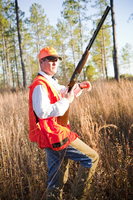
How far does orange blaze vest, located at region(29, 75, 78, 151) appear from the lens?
1.31 metres

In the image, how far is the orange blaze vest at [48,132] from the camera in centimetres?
131

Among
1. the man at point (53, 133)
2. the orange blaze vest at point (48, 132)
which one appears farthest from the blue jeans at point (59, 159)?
the orange blaze vest at point (48, 132)

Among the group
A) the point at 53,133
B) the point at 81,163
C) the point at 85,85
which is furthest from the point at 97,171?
the point at 85,85

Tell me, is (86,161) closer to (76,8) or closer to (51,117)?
(51,117)

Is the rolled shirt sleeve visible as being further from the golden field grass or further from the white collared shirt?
the golden field grass

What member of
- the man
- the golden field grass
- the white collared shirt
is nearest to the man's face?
the man

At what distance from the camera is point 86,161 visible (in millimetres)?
1393

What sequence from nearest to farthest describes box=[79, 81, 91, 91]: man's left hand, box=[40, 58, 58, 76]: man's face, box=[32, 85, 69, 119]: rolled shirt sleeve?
box=[32, 85, 69, 119]: rolled shirt sleeve, box=[40, 58, 58, 76]: man's face, box=[79, 81, 91, 91]: man's left hand

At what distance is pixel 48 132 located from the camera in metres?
1.30

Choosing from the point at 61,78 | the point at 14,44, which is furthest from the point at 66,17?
the point at 61,78

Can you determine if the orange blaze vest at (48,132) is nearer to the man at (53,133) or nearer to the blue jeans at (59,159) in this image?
the man at (53,133)

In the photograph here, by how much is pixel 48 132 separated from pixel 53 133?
0.05 m

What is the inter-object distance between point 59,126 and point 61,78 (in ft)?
22.7

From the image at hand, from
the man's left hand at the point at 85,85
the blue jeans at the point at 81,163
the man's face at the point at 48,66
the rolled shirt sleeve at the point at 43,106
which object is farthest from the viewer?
the man's left hand at the point at 85,85
